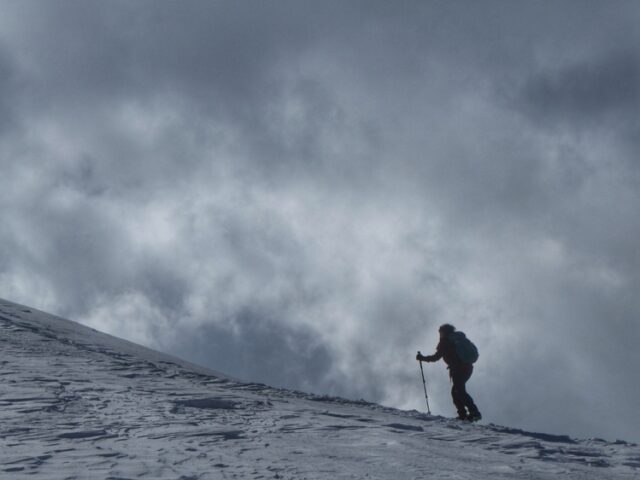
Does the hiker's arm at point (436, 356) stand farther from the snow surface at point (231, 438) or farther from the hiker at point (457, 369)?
the snow surface at point (231, 438)

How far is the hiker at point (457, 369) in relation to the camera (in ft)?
38.4

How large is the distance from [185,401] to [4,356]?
3.83 m

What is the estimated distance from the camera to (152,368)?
1198 centimetres

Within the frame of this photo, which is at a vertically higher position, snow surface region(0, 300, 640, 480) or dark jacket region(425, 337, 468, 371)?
dark jacket region(425, 337, 468, 371)

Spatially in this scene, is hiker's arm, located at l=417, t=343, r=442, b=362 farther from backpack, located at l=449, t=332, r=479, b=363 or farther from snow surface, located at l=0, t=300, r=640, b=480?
snow surface, located at l=0, t=300, r=640, b=480

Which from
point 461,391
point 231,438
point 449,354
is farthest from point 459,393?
point 231,438

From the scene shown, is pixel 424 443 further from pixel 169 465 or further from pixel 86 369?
pixel 86 369

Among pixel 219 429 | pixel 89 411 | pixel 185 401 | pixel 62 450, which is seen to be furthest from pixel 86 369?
pixel 62 450

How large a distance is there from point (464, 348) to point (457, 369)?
1.23ft

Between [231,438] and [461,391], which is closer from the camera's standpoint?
[231,438]

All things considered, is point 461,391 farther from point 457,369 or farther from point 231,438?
point 231,438

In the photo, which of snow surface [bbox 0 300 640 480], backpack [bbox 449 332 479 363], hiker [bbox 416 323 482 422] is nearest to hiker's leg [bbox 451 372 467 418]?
hiker [bbox 416 323 482 422]

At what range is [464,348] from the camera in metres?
11.8

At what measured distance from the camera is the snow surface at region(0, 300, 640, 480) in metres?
5.90
